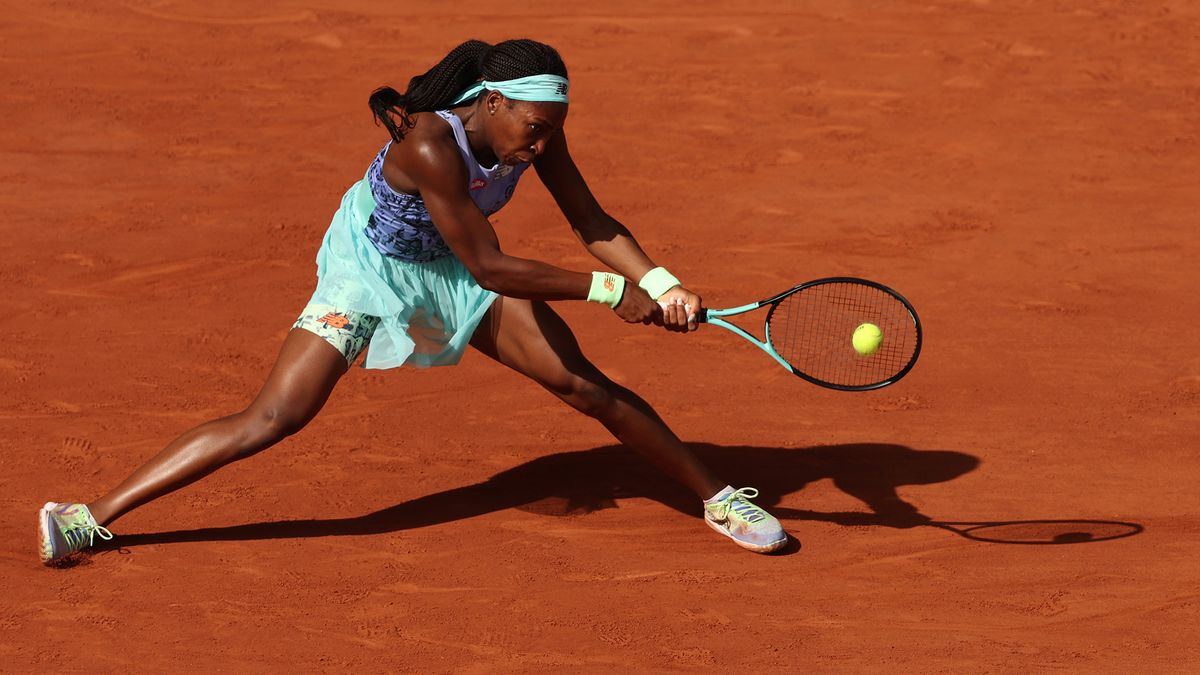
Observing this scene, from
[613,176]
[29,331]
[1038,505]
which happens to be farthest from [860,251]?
[29,331]

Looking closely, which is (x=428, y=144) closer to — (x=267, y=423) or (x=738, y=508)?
(x=267, y=423)

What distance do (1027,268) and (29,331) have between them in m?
4.68

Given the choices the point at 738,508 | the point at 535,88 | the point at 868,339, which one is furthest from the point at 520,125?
the point at 738,508

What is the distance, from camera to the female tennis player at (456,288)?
4.57 meters

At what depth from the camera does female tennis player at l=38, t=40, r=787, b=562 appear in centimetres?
457

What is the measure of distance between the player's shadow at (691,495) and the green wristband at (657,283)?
100cm

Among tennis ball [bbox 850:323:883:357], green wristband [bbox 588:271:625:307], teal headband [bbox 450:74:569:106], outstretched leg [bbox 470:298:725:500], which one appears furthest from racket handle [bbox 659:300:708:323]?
teal headband [bbox 450:74:569:106]

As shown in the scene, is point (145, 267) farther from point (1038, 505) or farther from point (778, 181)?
point (1038, 505)

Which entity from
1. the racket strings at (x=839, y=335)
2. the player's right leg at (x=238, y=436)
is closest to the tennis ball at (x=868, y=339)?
the racket strings at (x=839, y=335)

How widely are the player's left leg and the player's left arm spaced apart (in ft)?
0.91

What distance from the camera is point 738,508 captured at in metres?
5.16

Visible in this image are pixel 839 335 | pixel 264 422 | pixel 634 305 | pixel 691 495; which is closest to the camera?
pixel 634 305

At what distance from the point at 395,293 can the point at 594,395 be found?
0.71 metres

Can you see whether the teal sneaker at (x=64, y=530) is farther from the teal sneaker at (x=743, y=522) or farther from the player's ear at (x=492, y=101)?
the teal sneaker at (x=743, y=522)
